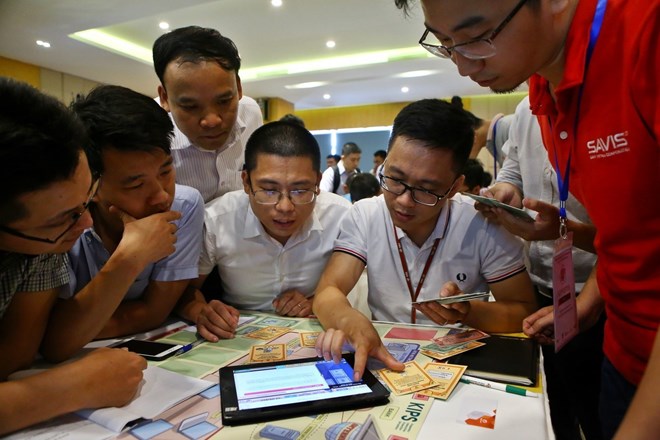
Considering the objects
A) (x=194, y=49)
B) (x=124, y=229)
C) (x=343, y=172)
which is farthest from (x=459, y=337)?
(x=343, y=172)

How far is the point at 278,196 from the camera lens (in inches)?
62.3

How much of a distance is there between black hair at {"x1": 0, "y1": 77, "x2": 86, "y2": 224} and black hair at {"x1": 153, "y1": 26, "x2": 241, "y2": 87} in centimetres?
91

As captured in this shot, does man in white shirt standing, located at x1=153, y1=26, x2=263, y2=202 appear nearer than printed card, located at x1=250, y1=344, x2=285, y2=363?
No

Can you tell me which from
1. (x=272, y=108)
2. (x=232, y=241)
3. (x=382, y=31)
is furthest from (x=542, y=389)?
(x=272, y=108)

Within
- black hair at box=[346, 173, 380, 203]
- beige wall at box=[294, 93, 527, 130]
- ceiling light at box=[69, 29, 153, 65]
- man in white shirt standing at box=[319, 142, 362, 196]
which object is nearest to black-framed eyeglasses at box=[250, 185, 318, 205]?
black hair at box=[346, 173, 380, 203]

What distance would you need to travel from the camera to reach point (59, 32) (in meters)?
5.86

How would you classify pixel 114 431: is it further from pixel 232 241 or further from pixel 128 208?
pixel 232 241

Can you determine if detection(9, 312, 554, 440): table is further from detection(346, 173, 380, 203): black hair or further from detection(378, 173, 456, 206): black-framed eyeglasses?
detection(346, 173, 380, 203): black hair

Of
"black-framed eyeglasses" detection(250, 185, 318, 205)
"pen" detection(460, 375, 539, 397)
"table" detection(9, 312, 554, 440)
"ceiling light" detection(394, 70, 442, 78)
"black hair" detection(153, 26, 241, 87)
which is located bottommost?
"table" detection(9, 312, 554, 440)

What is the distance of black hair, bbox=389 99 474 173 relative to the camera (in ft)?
4.75

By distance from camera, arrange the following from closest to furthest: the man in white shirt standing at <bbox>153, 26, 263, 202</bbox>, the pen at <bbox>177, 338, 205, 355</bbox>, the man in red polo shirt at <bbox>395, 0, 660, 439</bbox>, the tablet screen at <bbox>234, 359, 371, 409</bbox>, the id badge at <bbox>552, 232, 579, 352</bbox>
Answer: the man in red polo shirt at <bbox>395, 0, 660, 439</bbox>, the tablet screen at <bbox>234, 359, 371, 409</bbox>, the id badge at <bbox>552, 232, 579, 352</bbox>, the pen at <bbox>177, 338, 205, 355</bbox>, the man in white shirt standing at <bbox>153, 26, 263, 202</bbox>

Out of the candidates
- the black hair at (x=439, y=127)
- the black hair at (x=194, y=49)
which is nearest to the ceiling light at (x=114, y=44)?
the black hair at (x=194, y=49)

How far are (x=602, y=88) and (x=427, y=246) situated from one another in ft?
2.71

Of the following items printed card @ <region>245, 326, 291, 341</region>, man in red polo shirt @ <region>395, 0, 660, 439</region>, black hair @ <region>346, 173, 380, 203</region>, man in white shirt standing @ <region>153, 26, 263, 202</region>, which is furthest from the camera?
black hair @ <region>346, 173, 380, 203</region>
